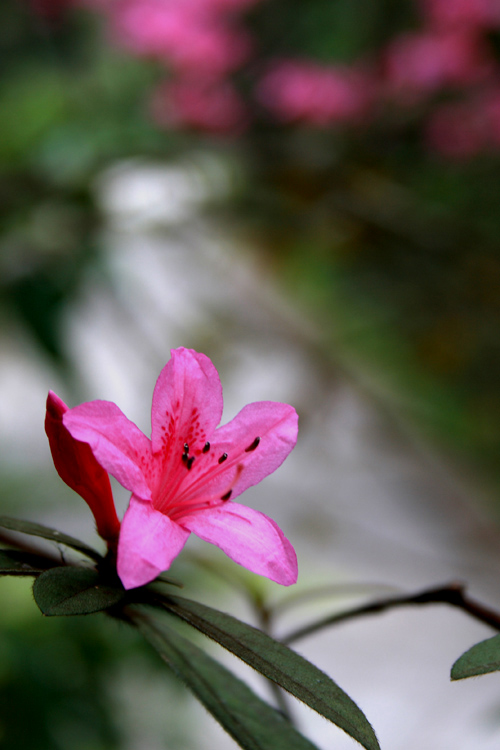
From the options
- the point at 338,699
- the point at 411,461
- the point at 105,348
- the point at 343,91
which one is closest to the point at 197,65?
the point at 343,91

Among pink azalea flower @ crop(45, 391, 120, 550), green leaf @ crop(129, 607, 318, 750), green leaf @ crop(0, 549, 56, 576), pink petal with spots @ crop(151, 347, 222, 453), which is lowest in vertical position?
green leaf @ crop(129, 607, 318, 750)

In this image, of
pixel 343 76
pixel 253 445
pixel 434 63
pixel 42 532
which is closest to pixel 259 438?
pixel 253 445

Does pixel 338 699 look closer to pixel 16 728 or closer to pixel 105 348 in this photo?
pixel 16 728

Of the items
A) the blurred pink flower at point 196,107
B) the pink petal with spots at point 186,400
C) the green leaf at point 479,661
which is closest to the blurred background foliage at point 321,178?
the blurred pink flower at point 196,107

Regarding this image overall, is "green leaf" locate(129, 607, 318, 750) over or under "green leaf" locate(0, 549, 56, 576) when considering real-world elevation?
under

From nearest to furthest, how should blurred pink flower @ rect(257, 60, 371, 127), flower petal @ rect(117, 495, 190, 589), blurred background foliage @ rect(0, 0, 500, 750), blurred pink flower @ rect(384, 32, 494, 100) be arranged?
1. flower petal @ rect(117, 495, 190, 589)
2. blurred background foliage @ rect(0, 0, 500, 750)
3. blurred pink flower @ rect(384, 32, 494, 100)
4. blurred pink flower @ rect(257, 60, 371, 127)

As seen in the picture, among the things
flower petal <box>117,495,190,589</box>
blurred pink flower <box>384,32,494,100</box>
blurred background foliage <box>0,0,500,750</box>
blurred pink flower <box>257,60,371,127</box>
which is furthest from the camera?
blurred pink flower <box>257,60,371,127</box>

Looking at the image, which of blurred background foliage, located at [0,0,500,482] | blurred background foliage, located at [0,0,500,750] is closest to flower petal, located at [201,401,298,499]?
blurred background foliage, located at [0,0,500,750]

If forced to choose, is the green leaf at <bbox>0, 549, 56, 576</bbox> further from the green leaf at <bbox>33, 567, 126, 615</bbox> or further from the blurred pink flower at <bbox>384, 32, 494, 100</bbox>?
the blurred pink flower at <bbox>384, 32, 494, 100</bbox>
